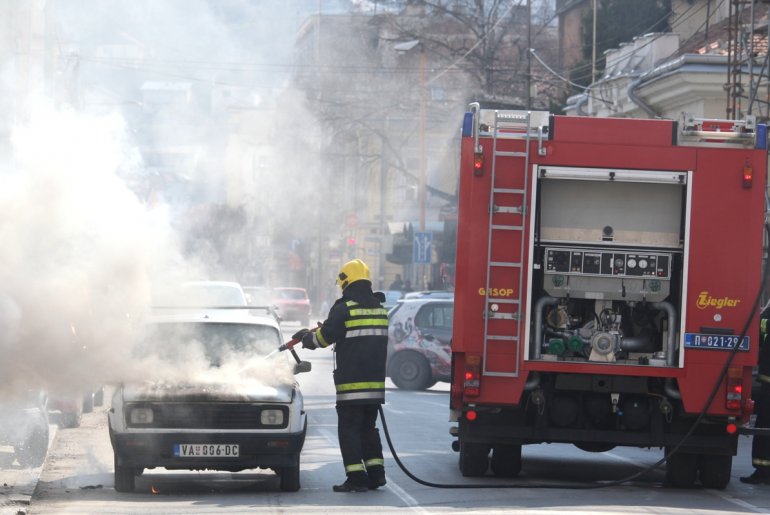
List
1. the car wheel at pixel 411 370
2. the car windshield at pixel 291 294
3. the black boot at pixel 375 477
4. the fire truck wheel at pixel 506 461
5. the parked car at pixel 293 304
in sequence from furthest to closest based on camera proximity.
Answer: the car windshield at pixel 291 294 < the parked car at pixel 293 304 < the car wheel at pixel 411 370 < the fire truck wheel at pixel 506 461 < the black boot at pixel 375 477

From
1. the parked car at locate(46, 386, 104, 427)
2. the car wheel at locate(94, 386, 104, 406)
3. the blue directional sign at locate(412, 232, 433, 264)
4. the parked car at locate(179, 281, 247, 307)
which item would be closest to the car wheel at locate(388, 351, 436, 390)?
the parked car at locate(179, 281, 247, 307)

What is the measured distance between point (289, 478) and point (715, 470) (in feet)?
12.1

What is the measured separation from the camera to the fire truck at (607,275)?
1084 cm

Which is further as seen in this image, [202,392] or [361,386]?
[361,386]

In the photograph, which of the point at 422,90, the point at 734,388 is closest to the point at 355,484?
the point at 734,388

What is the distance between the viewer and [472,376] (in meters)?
10.9

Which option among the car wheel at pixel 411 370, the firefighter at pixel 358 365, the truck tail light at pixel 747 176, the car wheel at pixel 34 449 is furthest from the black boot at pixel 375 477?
the car wheel at pixel 411 370

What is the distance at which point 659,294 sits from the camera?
1111 cm

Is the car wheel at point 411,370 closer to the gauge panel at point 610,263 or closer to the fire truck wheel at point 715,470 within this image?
the fire truck wheel at point 715,470

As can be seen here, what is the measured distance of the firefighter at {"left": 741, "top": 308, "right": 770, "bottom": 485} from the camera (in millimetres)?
12008

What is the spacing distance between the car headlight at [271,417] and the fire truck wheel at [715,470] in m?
3.73

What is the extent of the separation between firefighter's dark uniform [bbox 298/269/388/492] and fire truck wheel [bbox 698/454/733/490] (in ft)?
9.27

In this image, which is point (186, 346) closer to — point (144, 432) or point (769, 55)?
point (144, 432)

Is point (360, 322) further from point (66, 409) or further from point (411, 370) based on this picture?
point (411, 370)
